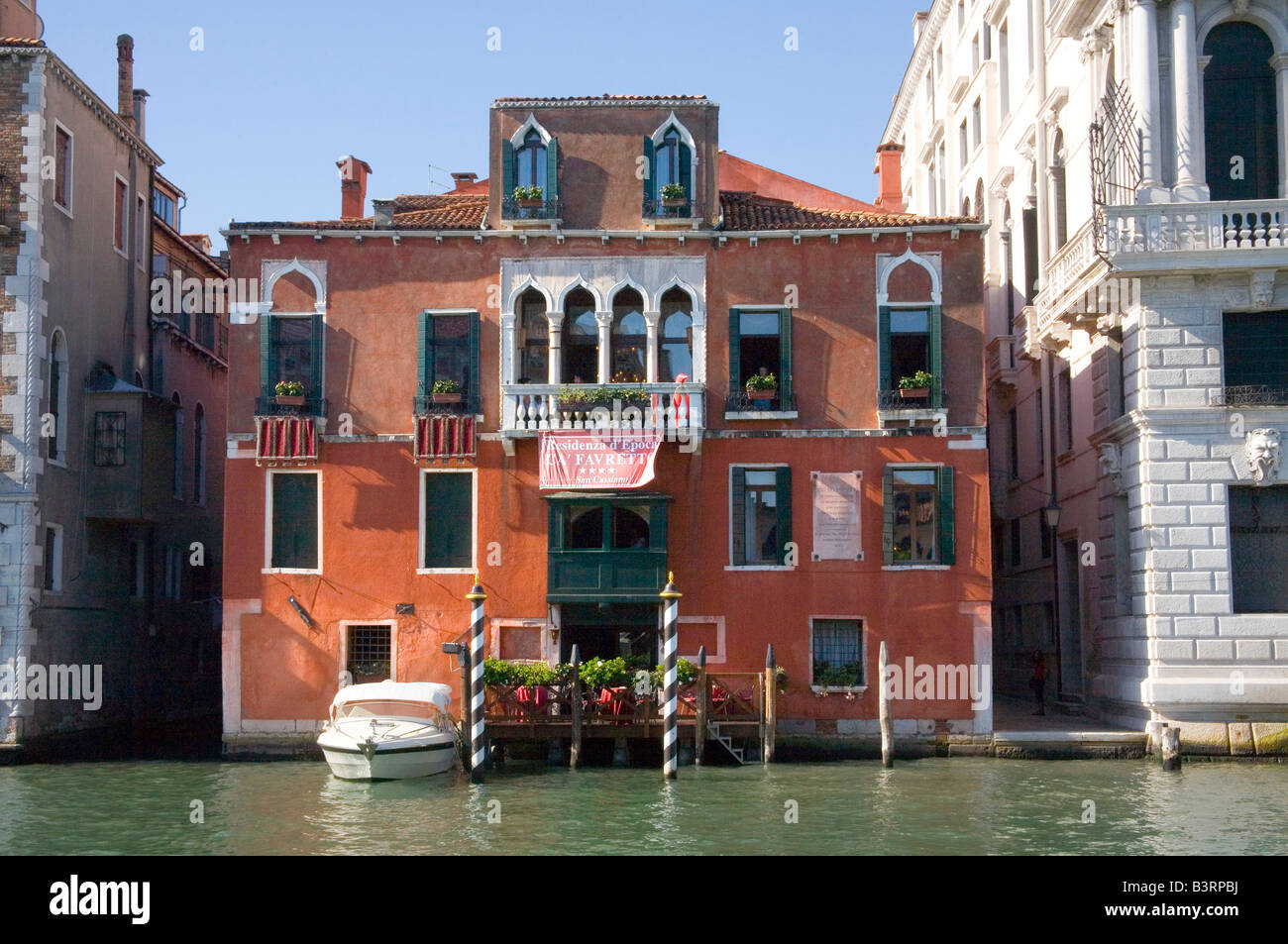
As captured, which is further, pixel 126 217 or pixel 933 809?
pixel 126 217

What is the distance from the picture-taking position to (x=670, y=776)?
2164 cm

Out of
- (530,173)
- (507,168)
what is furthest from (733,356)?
(507,168)

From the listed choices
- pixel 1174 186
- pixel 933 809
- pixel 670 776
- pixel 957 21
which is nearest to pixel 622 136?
pixel 1174 186

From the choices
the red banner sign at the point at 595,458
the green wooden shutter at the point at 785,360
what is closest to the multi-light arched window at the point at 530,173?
the red banner sign at the point at 595,458

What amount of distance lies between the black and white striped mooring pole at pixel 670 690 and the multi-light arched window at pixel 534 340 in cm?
515

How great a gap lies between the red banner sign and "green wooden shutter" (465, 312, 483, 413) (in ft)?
4.77

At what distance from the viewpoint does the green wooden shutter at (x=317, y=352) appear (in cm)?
2517

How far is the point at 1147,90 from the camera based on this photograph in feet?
78.1

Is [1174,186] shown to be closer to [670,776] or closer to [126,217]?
[670,776]

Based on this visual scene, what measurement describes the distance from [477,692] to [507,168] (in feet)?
30.4

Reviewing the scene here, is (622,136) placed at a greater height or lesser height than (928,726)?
greater

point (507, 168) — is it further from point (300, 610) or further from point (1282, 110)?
point (1282, 110)

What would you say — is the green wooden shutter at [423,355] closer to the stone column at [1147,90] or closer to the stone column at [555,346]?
the stone column at [555,346]

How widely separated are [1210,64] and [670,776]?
14.5m
